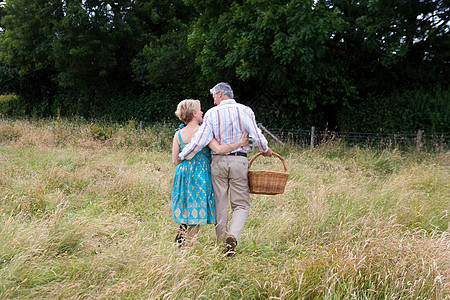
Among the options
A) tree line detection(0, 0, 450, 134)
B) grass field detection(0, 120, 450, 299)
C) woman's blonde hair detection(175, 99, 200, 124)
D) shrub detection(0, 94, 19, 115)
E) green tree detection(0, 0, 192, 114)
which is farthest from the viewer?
shrub detection(0, 94, 19, 115)

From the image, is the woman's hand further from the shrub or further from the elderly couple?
the shrub

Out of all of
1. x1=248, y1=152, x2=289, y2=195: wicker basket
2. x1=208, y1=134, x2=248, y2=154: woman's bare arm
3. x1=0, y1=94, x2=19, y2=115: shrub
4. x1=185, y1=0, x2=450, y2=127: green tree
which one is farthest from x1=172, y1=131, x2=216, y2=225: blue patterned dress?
x1=0, y1=94, x2=19, y2=115: shrub

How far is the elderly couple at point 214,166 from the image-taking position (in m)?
3.10

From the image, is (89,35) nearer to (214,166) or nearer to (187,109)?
(187,109)

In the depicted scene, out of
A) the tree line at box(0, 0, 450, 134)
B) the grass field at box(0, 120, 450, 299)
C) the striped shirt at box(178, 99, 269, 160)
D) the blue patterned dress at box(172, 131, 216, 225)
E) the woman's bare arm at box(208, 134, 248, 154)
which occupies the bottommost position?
the grass field at box(0, 120, 450, 299)

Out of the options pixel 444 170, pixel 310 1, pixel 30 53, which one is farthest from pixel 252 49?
pixel 30 53

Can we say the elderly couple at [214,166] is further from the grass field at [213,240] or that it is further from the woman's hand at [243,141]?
the grass field at [213,240]

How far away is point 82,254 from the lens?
117 inches

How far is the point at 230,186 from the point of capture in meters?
3.27

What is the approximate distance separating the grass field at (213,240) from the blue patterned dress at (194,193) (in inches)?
10.5

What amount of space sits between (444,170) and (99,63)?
1454 centimetres

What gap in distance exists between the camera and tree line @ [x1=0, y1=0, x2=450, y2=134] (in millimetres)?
9852

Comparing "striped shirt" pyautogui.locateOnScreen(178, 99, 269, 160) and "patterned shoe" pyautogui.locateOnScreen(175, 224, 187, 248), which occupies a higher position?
"striped shirt" pyautogui.locateOnScreen(178, 99, 269, 160)

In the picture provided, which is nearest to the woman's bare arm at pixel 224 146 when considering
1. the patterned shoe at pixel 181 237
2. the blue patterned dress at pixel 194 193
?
the blue patterned dress at pixel 194 193
